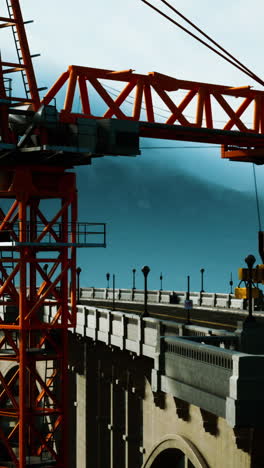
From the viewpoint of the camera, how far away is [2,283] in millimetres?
53844

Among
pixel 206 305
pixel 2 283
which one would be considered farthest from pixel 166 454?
pixel 206 305

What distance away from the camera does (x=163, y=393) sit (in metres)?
40.3

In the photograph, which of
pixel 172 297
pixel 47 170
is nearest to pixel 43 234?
pixel 47 170

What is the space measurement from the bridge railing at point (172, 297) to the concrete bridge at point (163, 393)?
17.9 metres

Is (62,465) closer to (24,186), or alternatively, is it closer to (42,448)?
(42,448)

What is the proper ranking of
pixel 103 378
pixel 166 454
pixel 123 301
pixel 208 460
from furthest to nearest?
pixel 123 301 < pixel 103 378 < pixel 166 454 < pixel 208 460

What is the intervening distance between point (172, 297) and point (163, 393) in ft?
168

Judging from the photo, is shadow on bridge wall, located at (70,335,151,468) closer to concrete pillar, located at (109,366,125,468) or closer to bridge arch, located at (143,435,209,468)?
concrete pillar, located at (109,366,125,468)

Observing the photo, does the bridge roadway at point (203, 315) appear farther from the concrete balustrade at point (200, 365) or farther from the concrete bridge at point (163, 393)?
the concrete balustrade at point (200, 365)

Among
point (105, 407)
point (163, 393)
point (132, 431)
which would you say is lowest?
point (132, 431)

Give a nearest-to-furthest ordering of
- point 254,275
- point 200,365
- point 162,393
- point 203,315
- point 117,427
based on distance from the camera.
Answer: point 200,365 → point 162,393 → point 117,427 → point 254,275 → point 203,315

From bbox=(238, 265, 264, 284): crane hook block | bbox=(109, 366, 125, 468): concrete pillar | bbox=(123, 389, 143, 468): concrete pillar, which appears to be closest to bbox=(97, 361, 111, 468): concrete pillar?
bbox=(109, 366, 125, 468): concrete pillar

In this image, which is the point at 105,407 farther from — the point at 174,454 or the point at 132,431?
the point at 174,454

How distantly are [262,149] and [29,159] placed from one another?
689 inches
